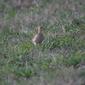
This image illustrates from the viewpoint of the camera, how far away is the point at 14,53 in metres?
7.33

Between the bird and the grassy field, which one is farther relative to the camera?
the bird

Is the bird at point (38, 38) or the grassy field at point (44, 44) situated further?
the bird at point (38, 38)

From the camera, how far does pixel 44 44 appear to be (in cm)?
764

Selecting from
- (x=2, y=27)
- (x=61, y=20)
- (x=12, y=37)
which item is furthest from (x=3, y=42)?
(x=61, y=20)

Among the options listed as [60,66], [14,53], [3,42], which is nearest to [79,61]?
[60,66]

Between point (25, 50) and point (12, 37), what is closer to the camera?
point (25, 50)

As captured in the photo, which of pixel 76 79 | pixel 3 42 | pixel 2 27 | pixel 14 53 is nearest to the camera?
pixel 76 79

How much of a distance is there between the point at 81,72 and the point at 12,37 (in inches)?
94.3

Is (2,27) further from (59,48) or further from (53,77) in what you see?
(53,77)

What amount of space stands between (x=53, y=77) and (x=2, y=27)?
295 cm

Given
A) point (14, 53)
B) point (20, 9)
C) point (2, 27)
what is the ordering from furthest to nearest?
point (20, 9)
point (2, 27)
point (14, 53)

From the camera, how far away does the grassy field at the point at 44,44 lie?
634 cm

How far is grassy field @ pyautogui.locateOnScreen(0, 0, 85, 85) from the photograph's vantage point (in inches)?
250

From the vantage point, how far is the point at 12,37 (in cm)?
827
